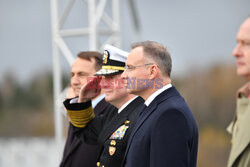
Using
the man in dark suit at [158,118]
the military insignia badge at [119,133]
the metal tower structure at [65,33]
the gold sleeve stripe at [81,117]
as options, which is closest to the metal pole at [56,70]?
the metal tower structure at [65,33]

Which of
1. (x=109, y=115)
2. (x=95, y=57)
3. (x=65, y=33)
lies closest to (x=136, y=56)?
(x=109, y=115)

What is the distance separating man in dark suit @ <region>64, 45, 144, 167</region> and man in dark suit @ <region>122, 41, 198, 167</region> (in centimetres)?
31

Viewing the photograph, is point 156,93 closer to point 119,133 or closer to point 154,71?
point 154,71

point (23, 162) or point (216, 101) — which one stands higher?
point (216, 101)

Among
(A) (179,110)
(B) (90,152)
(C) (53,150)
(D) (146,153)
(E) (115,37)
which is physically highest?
(E) (115,37)

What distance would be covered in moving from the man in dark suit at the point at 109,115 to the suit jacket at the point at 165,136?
35 cm

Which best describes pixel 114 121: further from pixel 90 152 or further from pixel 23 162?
pixel 23 162

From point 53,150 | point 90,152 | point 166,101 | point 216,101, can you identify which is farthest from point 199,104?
point 166,101

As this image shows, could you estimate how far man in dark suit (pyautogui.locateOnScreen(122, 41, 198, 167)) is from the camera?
1.66m

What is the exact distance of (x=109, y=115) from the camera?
8.64 ft

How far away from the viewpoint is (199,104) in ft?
41.6

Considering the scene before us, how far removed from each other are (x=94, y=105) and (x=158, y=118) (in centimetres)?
139

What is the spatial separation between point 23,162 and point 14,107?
10633mm

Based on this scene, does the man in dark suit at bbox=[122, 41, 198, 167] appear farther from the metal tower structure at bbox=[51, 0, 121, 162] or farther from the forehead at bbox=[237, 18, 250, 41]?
the metal tower structure at bbox=[51, 0, 121, 162]
